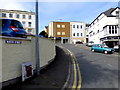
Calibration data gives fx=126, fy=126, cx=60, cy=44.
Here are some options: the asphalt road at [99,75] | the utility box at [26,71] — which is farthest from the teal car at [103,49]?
the utility box at [26,71]

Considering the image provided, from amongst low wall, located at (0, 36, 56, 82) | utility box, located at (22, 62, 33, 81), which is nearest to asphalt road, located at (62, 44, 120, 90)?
utility box, located at (22, 62, 33, 81)

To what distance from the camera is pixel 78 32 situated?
2475 inches

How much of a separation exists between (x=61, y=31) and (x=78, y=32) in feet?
28.5

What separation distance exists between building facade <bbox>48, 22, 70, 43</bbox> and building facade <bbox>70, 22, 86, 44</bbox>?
2.46 m

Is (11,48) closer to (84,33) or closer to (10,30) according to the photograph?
(10,30)

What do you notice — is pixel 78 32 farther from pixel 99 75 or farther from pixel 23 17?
pixel 99 75

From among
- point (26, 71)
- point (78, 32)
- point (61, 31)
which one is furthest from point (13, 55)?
point (78, 32)

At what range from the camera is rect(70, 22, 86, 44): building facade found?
6188 cm

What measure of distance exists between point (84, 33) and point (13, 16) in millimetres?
35091

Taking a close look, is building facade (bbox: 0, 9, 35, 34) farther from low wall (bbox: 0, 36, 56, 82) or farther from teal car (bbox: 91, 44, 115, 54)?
low wall (bbox: 0, 36, 56, 82)

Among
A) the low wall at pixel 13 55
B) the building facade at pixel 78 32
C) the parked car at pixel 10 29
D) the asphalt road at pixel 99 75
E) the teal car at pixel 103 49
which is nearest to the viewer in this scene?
the low wall at pixel 13 55

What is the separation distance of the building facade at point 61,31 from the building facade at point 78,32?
96.7 inches

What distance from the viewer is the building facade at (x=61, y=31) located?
60625 mm

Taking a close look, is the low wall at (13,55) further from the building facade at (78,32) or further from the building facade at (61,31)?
the building facade at (78,32)
